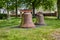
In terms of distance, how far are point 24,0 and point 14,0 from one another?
433cm

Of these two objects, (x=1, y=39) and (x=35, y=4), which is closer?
(x=1, y=39)

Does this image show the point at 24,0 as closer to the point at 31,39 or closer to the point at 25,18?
the point at 25,18

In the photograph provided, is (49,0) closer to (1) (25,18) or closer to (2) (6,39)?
(1) (25,18)

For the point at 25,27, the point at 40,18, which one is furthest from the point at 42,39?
the point at 40,18

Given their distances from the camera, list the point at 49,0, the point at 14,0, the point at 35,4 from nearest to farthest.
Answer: the point at 14,0, the point at 49,0, the point at 35,4

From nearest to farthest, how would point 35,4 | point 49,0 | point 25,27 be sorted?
point 25,27 < point 49,0 < point 35,4

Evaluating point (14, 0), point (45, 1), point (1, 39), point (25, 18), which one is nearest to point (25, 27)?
point (25, 18)

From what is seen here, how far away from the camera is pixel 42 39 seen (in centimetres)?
888

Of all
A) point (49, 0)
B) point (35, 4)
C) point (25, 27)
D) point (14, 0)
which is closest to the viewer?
point (25, 27)

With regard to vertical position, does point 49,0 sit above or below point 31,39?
above

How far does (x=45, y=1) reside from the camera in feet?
116

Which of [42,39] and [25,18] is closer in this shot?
[42,39]

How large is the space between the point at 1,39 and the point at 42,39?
173cm

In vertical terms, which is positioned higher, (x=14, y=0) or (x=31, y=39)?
(x=14, y=0)
